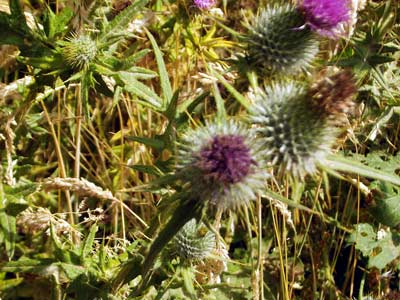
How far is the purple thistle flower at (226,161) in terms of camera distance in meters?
1.96

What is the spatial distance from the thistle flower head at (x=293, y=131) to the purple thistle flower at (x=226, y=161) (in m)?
0.18

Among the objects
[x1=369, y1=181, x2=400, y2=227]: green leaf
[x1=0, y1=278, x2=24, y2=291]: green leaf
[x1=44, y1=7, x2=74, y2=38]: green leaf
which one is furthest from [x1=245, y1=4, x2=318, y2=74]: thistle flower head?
[x1=0, y1=278, x2=24, y2=291]: green leaf

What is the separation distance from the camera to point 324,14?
2.34 metres

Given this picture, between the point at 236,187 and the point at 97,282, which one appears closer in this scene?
the point at 236,187

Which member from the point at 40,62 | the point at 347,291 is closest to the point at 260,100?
the point at 40,62

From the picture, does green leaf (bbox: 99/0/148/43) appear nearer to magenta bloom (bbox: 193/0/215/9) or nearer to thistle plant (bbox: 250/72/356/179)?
thistle plant (bbox: 250/72/356/179)

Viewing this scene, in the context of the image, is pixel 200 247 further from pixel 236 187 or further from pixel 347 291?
pixel 347 291

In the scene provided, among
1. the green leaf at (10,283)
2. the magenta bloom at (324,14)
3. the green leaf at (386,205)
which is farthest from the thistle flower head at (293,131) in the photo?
the green leaf at (10,283)

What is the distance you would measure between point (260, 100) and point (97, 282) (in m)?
1.09

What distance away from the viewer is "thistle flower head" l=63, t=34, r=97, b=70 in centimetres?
249

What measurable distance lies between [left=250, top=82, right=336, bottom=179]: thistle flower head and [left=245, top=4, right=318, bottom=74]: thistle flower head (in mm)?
165

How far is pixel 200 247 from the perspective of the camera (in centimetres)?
262

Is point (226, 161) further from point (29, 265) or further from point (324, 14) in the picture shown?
point (29, 265)

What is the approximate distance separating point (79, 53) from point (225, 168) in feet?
3.06
